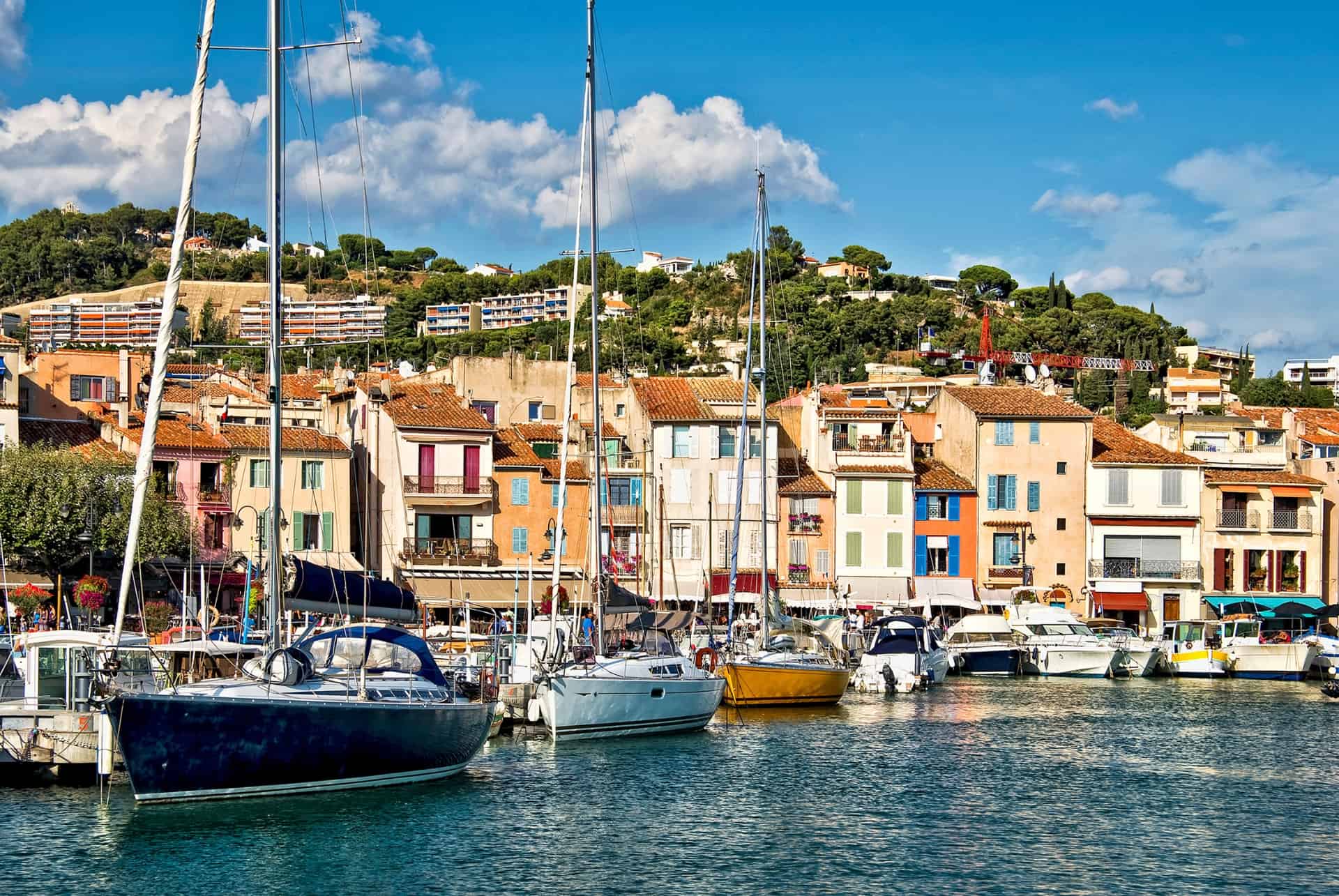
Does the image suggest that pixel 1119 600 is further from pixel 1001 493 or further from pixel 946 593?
pixel 946 593

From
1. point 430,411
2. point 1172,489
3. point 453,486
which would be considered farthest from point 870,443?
point 430,411

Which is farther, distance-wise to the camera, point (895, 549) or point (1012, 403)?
point (1012, 403)

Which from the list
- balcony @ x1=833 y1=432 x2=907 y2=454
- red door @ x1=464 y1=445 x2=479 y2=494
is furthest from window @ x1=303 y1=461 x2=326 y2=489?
balcony @ x1=833 y1=432 x2=907 y2=454

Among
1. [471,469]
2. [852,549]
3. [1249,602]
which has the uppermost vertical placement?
[471,469]

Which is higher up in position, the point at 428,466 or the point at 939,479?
the point at 428,466

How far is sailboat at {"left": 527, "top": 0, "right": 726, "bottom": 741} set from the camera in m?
41.2

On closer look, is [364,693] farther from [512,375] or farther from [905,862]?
[512,375]

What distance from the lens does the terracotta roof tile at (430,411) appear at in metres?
70.0

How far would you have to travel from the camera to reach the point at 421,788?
34281 millimetres

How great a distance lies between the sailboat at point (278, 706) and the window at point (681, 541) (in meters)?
36.6

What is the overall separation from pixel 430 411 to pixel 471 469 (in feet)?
10.2

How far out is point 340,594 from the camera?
124 ft

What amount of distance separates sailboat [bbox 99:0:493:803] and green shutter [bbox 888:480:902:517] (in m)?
42.5

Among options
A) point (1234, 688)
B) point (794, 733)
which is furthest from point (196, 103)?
point (1234, 688)
